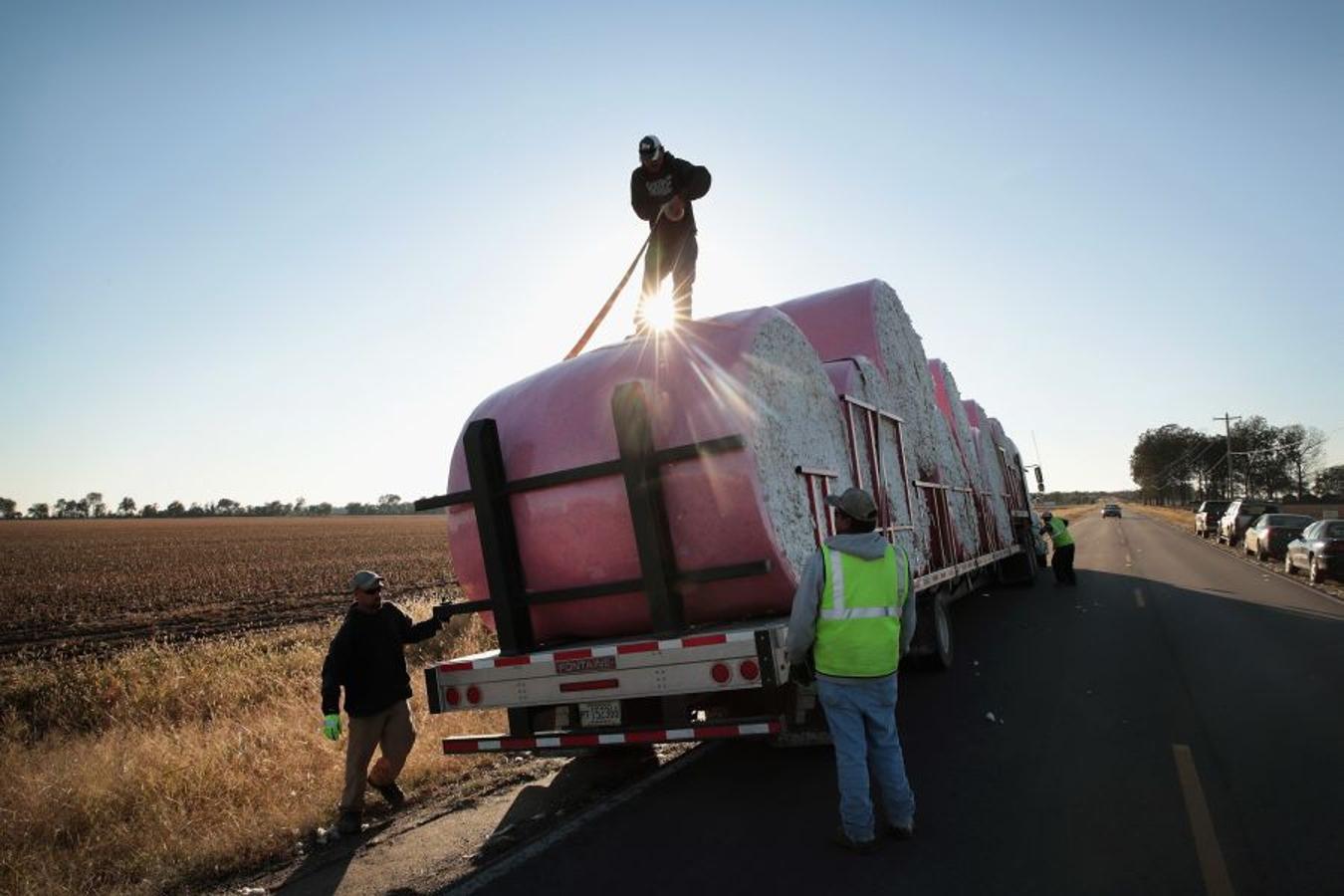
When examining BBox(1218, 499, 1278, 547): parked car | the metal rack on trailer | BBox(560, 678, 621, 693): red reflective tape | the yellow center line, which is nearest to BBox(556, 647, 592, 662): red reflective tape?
the metal rack on trailer

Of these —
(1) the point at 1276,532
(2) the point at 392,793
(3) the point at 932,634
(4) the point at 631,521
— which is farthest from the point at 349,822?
(1) the point at 1276,532

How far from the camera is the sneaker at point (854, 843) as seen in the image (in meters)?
4.24

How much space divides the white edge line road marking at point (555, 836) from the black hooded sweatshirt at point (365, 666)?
5.28 feet

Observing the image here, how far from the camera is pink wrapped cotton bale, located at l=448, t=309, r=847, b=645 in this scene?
195 inches

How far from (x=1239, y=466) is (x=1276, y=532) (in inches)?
3889

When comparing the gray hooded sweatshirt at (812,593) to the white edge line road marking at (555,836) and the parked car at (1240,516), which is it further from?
the parked car at (1240,516)

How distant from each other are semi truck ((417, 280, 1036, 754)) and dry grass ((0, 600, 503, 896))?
5.02 feet

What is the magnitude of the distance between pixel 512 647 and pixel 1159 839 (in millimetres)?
3548

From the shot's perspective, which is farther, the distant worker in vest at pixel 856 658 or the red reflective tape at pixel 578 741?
the red reflective tape at pixel 578 741

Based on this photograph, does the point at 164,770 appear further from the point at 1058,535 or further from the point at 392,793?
the point at 1058,535

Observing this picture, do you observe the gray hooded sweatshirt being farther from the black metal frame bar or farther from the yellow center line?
the yellow center line

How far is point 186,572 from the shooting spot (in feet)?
124

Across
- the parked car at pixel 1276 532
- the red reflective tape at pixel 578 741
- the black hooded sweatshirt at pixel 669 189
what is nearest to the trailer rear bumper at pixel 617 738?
the red reflective tape at pixel 578 741

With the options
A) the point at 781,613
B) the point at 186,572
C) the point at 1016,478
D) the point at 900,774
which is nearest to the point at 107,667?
the point at 781,613
